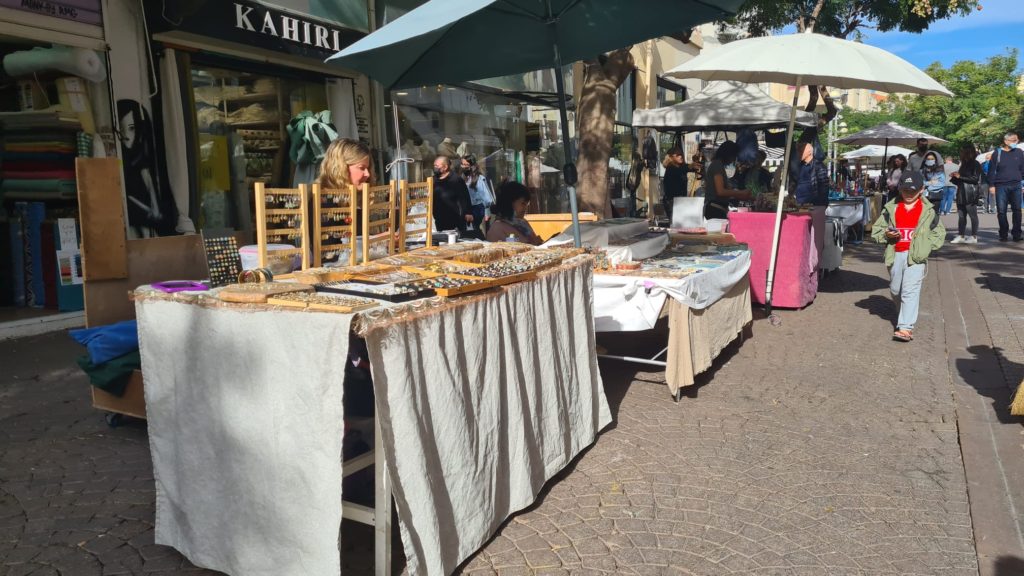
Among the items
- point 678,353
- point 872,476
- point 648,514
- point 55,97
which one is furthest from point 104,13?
point 872,476

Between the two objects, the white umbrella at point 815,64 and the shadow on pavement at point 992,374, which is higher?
the white umbrella at point 815,64

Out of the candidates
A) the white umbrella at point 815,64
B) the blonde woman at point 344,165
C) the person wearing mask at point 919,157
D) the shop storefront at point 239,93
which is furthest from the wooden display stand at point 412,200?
the person wearing mask at point 919,157

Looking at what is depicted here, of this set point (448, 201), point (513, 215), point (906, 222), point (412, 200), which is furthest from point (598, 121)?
point (412, 200)

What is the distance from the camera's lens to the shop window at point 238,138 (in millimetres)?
8414

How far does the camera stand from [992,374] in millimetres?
5918

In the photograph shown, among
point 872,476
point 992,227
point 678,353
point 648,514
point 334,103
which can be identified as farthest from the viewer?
point 992,227

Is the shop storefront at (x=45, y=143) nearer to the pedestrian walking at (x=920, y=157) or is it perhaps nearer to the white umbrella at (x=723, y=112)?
the white umbrella at (x=723, y=112)

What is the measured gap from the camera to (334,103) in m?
10.1

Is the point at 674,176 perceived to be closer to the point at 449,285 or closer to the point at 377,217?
the point at 377,217

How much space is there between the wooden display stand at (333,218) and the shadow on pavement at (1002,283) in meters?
8.80

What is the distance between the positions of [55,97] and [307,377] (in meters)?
6.16

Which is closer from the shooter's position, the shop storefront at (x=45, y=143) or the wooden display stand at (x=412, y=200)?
the wooden display stand at (x=412, y=200)

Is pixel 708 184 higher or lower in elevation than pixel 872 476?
higher

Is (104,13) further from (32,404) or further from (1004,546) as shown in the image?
(1004,546)
